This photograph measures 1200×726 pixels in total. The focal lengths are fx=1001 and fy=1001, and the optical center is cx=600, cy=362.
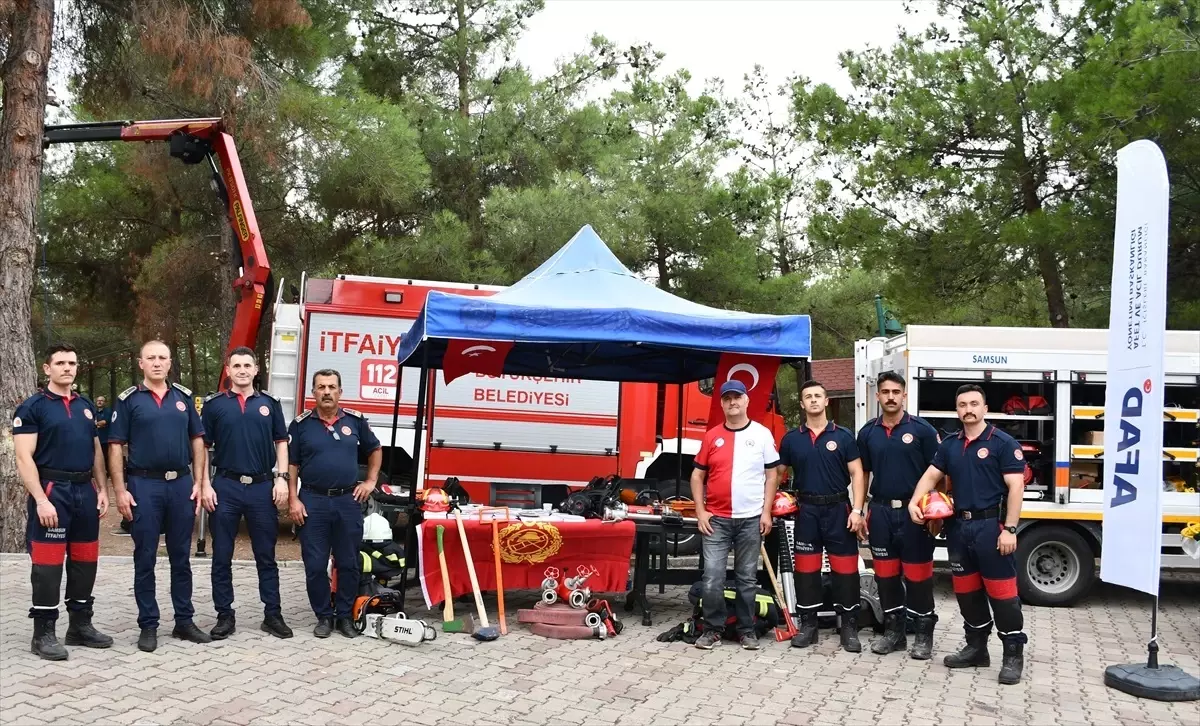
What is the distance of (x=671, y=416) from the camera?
439 inches

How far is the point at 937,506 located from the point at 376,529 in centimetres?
382

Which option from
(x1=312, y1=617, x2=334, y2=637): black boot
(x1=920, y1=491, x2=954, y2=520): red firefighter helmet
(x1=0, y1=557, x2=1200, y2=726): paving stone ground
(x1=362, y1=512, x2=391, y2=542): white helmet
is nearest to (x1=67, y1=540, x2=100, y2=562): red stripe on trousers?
(x1=0, y1=557, x2=1200, y2=726): paving stone ground

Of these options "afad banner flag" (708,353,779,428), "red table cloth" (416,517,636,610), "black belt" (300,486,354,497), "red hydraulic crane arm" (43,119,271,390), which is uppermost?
"red hydraulic crane arm" (43,119,271,390)

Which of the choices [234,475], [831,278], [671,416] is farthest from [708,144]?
[234,475]

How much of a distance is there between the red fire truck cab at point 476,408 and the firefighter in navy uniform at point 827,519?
153 inches

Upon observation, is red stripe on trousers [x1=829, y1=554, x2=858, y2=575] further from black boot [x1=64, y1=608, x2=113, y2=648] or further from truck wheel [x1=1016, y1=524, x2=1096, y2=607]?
black boot [x1=64, y1=608, x2=113, y2=648]

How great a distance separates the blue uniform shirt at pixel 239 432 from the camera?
20.8ft

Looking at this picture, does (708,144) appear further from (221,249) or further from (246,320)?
(246,320)

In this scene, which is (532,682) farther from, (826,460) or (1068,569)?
(1068,569)

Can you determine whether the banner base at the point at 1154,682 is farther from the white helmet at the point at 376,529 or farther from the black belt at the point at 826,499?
the white helmet at the point at 376,529

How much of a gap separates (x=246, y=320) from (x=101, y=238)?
809 cm

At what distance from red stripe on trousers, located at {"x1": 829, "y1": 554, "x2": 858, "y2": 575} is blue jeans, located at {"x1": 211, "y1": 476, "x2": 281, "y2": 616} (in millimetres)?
3747

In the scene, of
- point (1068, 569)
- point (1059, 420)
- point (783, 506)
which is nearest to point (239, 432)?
point (783, 506)

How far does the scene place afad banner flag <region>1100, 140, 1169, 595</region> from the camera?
593 centimetres
